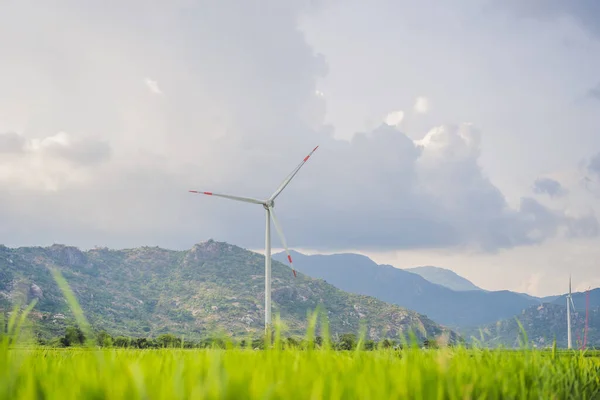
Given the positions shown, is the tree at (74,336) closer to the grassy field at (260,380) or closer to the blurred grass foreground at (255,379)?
the blurred grass foreground at (255,379)

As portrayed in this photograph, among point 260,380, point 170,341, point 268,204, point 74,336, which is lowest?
point 74,336

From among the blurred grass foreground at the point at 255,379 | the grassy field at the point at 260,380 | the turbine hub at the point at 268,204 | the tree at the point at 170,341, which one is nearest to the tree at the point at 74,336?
the tree at the point at 170,341

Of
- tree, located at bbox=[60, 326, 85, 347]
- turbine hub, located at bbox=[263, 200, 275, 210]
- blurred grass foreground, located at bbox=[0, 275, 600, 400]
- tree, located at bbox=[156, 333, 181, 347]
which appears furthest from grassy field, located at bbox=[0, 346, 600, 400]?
turbine hub, located at bbox=[263, 200, 275, 210]

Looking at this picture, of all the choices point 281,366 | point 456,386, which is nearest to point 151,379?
point 281,366

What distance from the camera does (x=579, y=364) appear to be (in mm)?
10289

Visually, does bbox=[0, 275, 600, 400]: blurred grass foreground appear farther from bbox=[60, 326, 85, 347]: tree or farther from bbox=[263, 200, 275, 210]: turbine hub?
bbox=[263, 200, 275, 210]: turbine hub

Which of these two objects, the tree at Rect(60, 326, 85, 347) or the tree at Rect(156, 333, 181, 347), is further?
the tree at Rect(60, 326, 85, 347)

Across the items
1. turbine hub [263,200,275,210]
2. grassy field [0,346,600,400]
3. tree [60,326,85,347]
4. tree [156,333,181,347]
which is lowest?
tree [60,326,85,347]

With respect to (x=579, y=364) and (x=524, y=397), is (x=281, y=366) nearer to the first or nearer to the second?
(x=524, y=397)

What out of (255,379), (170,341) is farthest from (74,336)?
(255,379)

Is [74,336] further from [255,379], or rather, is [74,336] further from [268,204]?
[268,204]

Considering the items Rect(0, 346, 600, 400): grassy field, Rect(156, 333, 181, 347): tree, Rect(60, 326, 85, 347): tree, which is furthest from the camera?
Rect(60, 326, 85, 347): tree

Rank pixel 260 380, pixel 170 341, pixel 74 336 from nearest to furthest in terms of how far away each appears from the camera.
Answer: pixel 260 380 → pixel 170 341 → pixel 74 336

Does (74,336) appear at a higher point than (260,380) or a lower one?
lower
